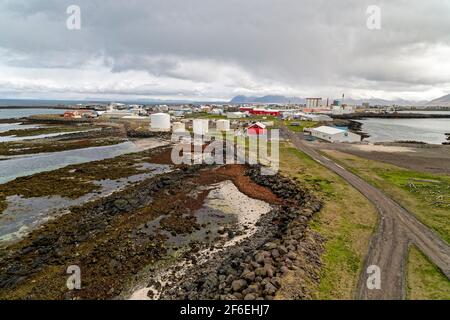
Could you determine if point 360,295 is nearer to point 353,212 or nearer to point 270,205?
point 353,212

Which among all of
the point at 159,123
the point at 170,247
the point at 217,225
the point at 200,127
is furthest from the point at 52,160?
the point at 159,123

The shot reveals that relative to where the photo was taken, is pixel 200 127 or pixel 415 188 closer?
pixel 415 188

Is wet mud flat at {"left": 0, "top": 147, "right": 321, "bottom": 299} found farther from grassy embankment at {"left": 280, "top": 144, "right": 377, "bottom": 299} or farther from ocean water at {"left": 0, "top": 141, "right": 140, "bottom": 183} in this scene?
ocean water at {"left": 0, "top": 141, "right": 140, "bottom": 183}

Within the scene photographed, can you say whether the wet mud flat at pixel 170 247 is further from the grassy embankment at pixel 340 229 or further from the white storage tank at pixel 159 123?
the white storage tank at pixel 159 123

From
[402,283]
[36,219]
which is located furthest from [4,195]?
[402,283]

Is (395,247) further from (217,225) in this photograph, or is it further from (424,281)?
→ (217,225)

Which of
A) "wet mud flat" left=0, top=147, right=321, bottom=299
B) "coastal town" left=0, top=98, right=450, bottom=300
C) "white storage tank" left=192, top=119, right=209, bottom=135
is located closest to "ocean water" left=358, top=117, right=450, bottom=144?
"coastal town" left=0, top=98, right=450, bottom=300
